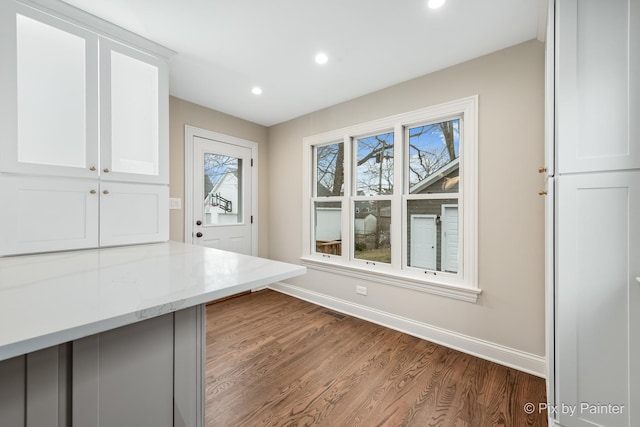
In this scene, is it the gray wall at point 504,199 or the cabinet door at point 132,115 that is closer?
the cabinet door at point 132,115

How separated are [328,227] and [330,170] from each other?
28.9 inches

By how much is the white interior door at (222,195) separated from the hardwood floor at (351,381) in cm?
122

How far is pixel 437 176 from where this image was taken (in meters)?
2.47

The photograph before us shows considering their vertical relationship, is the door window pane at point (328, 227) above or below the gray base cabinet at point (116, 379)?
above

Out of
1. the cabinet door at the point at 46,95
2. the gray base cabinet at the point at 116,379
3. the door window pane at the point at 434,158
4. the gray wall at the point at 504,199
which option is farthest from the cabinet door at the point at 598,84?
the cabinet door at the point at 46,95

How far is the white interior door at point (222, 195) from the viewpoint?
10.7 feet

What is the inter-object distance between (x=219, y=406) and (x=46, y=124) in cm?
194

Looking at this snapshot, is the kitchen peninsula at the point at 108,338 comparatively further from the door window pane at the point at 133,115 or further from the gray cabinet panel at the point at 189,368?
the door window pane at the point at 133,115

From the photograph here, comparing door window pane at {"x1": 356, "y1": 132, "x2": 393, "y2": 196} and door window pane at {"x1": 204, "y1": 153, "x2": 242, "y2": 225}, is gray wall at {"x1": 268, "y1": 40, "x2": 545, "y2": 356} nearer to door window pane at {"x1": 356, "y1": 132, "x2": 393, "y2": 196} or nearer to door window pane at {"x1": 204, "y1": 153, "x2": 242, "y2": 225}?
door window pane at {"x1": 356, "y1": 132, "x2": 393, "y2": 196}

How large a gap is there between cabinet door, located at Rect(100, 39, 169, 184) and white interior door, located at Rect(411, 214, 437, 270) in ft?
7.38

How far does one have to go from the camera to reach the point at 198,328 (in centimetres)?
97

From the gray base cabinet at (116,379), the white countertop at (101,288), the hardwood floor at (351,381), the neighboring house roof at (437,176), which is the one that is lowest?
the hardwood floor at (351,381)

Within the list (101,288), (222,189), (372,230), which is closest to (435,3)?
(372,230)

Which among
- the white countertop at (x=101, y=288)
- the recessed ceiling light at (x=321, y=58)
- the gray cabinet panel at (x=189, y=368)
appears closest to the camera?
the white countertop at (x=101, y=288)
